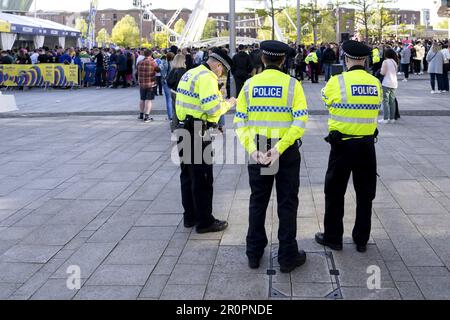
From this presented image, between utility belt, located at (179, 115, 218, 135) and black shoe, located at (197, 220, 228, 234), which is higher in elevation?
utility belt, located at (179, 115, 218, 135)

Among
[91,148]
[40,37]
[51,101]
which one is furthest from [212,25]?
[91,148]

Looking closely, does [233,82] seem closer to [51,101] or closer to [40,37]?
[51,101]

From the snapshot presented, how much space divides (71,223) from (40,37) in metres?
47.9

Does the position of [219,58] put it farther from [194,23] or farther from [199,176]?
[194,23]

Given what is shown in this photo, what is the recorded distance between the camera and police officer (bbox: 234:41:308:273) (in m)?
4.80

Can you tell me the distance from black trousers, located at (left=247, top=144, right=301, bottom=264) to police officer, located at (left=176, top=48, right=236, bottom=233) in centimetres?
102

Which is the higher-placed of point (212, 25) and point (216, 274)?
point (212, 25)

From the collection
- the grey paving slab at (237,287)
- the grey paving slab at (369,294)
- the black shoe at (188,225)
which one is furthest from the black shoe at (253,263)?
the black shoe at (188,225)

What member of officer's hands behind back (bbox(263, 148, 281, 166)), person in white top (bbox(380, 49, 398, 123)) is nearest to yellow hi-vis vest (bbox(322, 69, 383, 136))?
officer's hands behind back (bbox(263, 148, 281, 166))

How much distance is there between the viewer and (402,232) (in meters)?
5.89

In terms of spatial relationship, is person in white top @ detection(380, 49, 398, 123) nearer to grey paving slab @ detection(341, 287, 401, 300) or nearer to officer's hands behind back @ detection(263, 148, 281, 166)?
officer's hands behind back @ detection(263, 148, 281, 166)

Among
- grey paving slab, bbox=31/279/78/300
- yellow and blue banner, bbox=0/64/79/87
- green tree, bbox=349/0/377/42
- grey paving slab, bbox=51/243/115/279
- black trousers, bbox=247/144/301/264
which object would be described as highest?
green tree, bbox=349/0/377/42

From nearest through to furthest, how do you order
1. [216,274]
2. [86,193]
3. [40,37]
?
[216,274] < [86,193] < [40,37]
